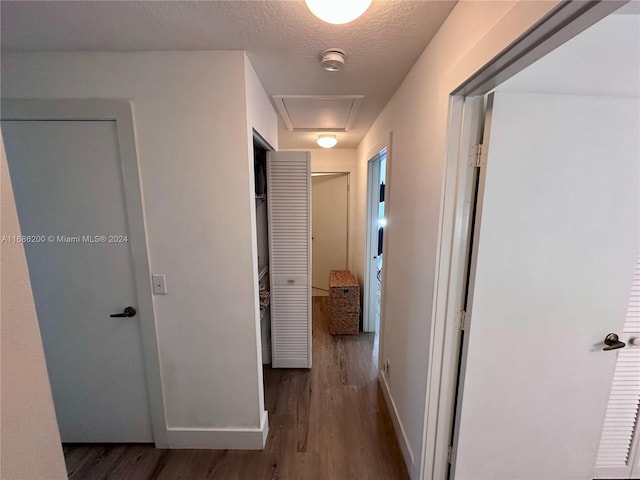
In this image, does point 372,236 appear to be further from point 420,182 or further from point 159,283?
point 159,283

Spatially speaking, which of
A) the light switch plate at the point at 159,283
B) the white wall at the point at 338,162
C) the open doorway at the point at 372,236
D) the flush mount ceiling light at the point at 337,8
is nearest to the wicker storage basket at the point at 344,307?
the open doorway at the point at 372,236

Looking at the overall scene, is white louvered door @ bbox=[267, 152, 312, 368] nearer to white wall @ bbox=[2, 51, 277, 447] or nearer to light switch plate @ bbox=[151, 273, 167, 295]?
white wall @ bbox=[2, 51, 277, 447]

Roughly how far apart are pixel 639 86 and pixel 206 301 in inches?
87.5

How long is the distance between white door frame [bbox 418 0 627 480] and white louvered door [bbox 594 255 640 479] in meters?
0.82

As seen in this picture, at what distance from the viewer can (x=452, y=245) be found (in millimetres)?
1115

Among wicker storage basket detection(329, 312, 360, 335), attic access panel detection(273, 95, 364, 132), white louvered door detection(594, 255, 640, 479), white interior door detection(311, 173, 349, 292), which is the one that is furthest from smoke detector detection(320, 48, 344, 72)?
white interior door detection(311, 173, 349, 292)

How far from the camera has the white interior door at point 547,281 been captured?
1012mm

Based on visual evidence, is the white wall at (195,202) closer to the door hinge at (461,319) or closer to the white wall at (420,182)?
the white wall at (420,182)

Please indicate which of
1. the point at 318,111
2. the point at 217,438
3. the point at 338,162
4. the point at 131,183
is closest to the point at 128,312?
the point at 131,183

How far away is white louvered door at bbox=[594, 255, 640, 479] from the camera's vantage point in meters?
1.18

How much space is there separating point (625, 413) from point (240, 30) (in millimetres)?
2693

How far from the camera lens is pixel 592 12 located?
0.57 metres

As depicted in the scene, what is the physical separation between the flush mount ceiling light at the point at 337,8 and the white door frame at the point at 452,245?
0.46 m

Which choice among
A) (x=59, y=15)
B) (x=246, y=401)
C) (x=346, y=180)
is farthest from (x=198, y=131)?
(x=346, y=180)
